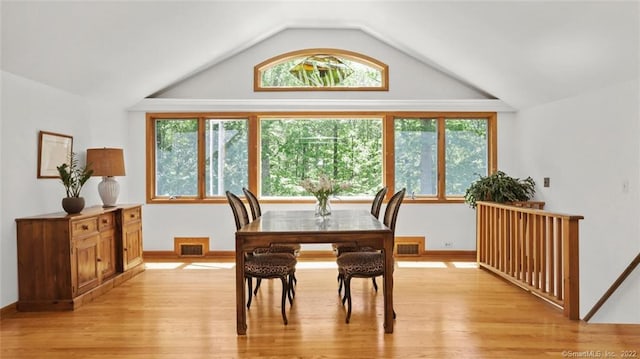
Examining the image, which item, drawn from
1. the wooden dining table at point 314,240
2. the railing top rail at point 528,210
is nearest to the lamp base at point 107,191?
the wooden dining table at point 314,240

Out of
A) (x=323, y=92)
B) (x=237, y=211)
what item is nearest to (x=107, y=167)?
(x=237, y=211)

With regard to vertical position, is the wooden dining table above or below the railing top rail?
below

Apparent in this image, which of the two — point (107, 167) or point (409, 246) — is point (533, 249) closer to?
point (409, 246)

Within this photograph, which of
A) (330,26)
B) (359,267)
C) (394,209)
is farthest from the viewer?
(330,26)

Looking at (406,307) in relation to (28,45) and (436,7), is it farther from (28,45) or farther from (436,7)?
(28,45)

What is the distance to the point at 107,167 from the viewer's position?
4762 millimetres

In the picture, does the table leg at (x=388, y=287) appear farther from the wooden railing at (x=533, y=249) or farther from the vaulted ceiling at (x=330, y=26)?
the vaulted ceiling at (x=330, y=26)

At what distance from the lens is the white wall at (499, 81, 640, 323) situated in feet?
13.2

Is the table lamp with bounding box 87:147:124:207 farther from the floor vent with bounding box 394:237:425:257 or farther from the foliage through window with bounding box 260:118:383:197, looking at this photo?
the floor vent with bounding box 394:237:425:257

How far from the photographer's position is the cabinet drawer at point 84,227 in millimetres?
3902

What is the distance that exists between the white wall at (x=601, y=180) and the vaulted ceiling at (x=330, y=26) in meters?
0.23

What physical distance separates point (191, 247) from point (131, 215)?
1.20 metres

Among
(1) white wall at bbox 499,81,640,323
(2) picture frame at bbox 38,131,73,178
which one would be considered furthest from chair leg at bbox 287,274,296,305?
Result: (1) white wall at bbox 499,81,640,323

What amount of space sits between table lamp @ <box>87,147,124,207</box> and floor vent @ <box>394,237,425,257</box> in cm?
387
